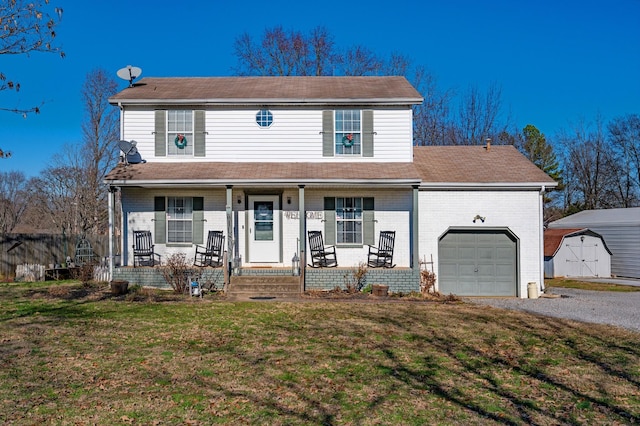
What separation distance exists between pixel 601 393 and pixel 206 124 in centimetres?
1233

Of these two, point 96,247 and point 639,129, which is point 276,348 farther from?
point 639,129

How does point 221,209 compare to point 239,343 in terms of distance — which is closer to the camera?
point 239,343

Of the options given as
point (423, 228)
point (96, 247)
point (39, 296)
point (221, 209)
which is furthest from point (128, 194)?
point (423, 228)

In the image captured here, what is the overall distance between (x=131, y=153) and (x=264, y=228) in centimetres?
446

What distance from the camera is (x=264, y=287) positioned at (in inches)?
523

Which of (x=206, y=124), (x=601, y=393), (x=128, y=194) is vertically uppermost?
(x=206, y=124)

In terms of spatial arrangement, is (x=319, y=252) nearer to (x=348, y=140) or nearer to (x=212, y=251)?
(x=212, y=251)

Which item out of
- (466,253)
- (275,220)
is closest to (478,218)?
(466,253)

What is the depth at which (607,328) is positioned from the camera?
32.3 feet

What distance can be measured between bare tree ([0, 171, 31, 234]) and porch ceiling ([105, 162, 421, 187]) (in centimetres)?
3041

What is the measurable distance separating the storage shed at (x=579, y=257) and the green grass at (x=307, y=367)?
12943 mm

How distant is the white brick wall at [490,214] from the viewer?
14789 millimetres

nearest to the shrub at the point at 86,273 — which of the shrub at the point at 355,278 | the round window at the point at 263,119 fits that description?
the round window at the point at 263,119

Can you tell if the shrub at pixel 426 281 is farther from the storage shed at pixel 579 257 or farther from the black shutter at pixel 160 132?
the storage shed at pixel 579 257
